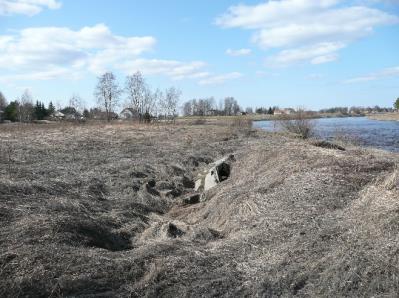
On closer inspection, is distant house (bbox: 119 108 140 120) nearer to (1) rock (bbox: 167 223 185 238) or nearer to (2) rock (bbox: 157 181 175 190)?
(2) rock (bbox: 157 181 175 190)

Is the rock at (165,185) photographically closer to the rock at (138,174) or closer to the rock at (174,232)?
the rock at (138,174)

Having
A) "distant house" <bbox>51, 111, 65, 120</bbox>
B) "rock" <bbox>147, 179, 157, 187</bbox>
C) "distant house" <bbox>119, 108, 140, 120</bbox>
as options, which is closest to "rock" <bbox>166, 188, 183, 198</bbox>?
"rock" <bbox>147, 179, 157, 187</bbox>

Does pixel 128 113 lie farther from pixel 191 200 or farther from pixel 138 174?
pixel 191 200

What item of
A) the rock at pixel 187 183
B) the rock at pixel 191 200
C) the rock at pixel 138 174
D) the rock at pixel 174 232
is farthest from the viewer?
the rock at pixel 138 174

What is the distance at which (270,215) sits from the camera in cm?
787

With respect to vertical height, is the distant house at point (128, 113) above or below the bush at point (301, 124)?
above

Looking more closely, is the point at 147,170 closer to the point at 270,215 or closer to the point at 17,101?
the point at 270,215

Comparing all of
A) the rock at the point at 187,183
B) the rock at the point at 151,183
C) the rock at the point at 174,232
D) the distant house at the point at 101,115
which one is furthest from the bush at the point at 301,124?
the distant house at the point at 101,115

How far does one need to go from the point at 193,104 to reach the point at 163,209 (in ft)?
350

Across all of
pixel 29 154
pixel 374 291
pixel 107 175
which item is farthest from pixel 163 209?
pixel 29 154

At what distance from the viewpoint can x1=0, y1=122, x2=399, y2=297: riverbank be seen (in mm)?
5359

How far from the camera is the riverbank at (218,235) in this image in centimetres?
536

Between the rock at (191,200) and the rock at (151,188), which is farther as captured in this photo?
the rock at (151,188)

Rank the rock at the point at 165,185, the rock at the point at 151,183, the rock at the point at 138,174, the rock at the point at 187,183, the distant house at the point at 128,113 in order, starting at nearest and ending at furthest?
the rock at the point at 165,185
the rock at the point at 151,183
the rock at the point at 187,183
the rock at the point at 138,174
the distant house at the point at 128,113
